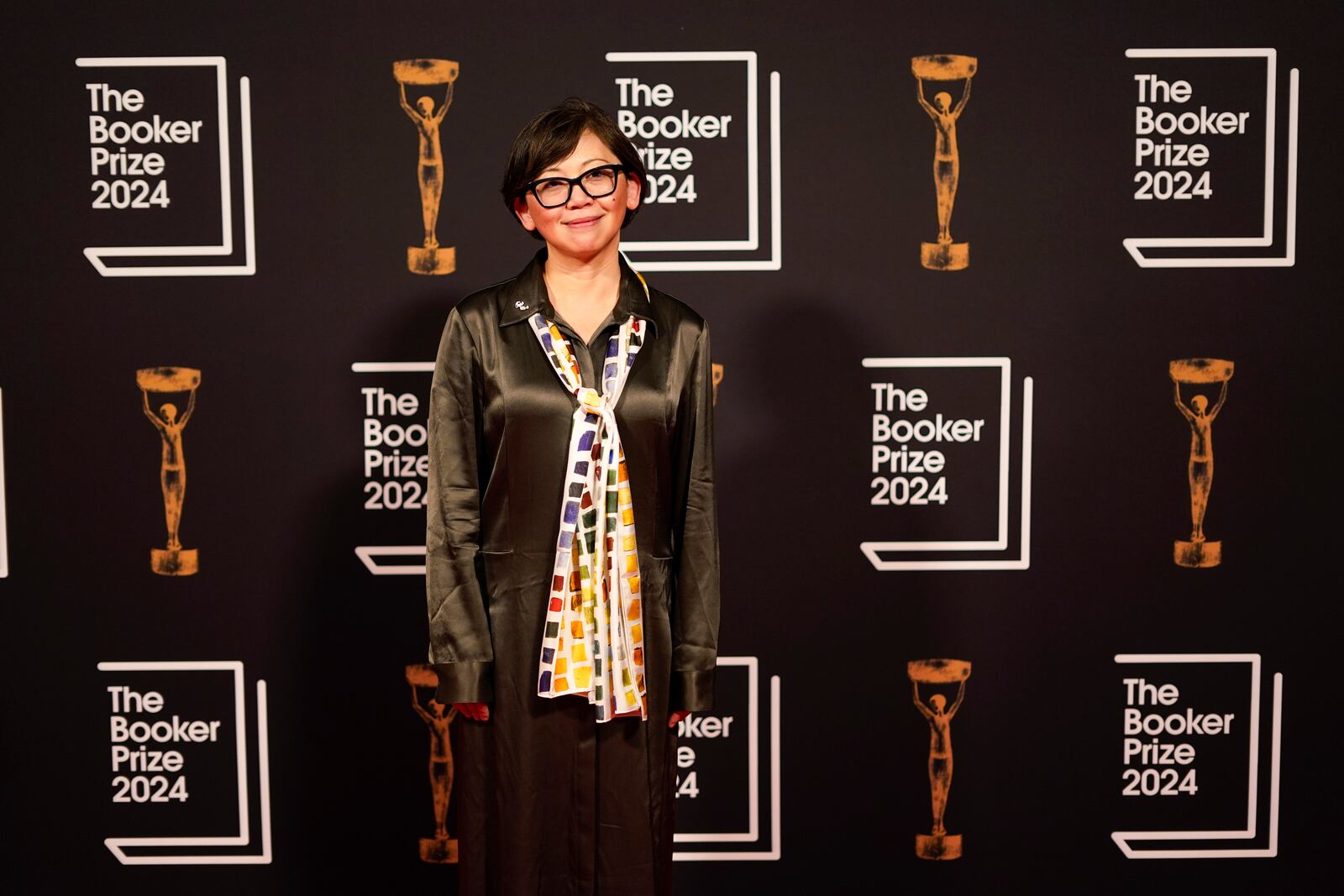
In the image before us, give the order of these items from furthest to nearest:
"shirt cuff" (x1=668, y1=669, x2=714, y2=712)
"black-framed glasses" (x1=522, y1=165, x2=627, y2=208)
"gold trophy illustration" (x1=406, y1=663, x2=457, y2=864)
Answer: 1. "gold trophy illustration" (x1=406, y1=663, x2=457, y2=864)
2. "shirt cuff" (x1=668, y1=669, x2=714, y2=712)
3. "black-framed glasses" (x1=522, y1=165, x2=627, y2=208)

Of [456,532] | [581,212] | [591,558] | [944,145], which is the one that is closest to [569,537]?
[591,558]

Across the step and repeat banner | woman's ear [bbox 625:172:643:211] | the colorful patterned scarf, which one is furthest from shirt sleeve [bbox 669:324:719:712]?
the step and repeat banner

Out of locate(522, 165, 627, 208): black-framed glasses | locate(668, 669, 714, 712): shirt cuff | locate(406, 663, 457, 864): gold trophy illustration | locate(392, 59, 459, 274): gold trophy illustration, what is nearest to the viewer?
locate(522, 165, 627, 208): black-framed glasses

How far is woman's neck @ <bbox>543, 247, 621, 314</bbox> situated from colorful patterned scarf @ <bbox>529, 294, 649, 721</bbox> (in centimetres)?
5

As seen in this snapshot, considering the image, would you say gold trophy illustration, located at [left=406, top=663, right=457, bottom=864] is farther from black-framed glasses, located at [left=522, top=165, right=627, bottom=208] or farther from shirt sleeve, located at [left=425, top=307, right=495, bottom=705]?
black-framed glasses, located at [left=522, top=165, right=627, bottom=208]

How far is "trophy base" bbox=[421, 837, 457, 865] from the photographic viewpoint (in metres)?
2.78

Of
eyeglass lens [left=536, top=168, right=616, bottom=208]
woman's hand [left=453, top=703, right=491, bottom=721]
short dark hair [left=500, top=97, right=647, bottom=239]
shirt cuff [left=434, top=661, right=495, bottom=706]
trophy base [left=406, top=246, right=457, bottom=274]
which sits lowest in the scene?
woman's hand [left=453, top=703, right=491, bottom=721]

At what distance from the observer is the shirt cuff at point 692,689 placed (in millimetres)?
2033

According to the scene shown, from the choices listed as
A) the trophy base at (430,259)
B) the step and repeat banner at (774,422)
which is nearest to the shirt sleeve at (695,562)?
the step and repeat banner at (774,422)

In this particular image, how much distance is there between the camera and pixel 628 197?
2.00 meters

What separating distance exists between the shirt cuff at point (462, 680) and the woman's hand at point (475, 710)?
0.02 metres

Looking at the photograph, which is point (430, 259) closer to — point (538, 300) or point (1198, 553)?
point (538, 300)

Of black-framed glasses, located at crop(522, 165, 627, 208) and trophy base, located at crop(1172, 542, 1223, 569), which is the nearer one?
black-framed glasses, located at crop(522, 165, 627, 208)

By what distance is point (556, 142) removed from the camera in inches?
75.5
